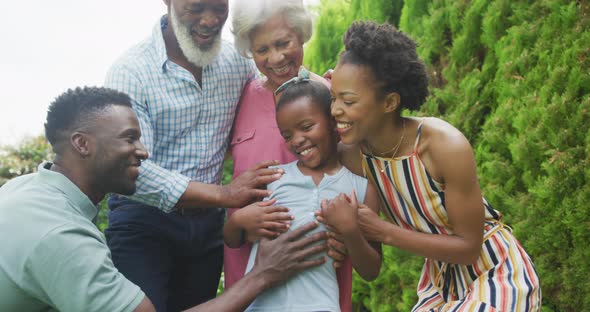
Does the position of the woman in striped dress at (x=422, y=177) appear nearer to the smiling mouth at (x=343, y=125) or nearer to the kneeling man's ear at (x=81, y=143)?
the smiling mouth at (x=343, y=125)

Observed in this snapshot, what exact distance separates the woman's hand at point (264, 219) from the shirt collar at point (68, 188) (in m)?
0.72

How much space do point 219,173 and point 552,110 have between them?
1.82 m

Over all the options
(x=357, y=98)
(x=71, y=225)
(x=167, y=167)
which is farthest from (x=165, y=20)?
(x=71, y=225)

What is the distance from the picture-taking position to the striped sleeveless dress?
268 centimetres

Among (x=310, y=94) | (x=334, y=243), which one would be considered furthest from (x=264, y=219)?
(x=310, y=94)

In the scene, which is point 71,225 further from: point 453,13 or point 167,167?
point 453,13

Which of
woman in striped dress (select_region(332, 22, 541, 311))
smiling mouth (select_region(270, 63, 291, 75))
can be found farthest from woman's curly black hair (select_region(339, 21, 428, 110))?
smiling mouth (select_region(270, 63, 291, 75))

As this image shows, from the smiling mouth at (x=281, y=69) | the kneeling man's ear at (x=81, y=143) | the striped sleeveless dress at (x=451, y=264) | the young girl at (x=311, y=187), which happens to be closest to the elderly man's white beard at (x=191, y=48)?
the smiling mouth at (x=281, y=69)

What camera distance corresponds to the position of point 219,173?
3.55 m

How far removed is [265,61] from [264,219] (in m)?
0.85

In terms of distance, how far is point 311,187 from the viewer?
2.98 metres

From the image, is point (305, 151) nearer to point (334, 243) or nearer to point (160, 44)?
point (334, 243)

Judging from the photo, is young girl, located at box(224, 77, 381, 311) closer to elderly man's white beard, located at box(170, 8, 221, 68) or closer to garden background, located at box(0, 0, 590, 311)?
elderly man's white beard, located at box(170, 8, 221, 68)

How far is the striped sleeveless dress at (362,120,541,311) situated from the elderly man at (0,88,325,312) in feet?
1.45
